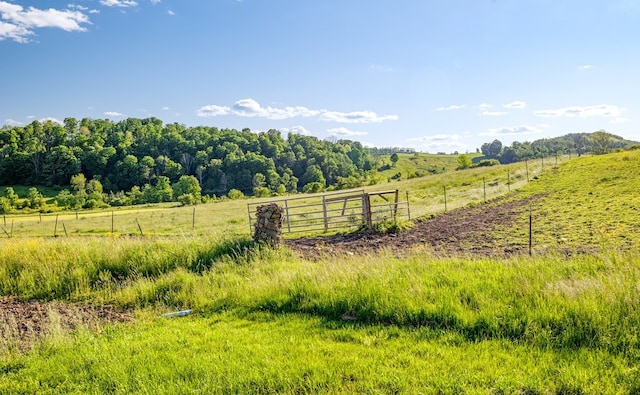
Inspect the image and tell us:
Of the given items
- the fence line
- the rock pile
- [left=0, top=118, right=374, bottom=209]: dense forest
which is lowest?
the fence line

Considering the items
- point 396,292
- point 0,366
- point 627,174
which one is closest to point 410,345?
point 396,292

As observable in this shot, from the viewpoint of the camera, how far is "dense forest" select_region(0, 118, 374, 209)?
365 feet

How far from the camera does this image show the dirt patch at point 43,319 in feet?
23.0

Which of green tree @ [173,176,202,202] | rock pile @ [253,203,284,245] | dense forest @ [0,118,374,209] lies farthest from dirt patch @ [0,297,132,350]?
green tree @ [173,176,202,202]

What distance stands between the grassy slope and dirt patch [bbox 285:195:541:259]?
5.06 metres

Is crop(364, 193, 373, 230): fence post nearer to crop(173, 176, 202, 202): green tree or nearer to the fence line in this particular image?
the fence line

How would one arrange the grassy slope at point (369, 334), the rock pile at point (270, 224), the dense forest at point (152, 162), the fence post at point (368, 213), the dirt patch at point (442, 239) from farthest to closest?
the dense forest at point (152, 162) → the fence post at point (368, 213) → the dirt patch at point (442, 239) → the rock pile at point (270, 224) → the grassy slope at point (369, 334)

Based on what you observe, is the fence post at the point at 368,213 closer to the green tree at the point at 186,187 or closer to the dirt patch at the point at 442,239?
the dirt patch at the point at 442,239

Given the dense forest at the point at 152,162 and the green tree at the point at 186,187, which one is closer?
the green tree at the point at 186,187

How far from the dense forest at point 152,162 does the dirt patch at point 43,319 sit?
78.9 metres

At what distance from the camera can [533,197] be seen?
30.9m

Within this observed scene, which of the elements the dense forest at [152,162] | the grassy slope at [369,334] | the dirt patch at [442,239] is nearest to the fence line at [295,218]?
the dirt patch at [442,239]

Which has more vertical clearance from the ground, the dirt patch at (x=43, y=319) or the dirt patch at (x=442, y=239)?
the dirt patch at (x=43, y=319)

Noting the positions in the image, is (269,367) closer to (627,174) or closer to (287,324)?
(287,324)
